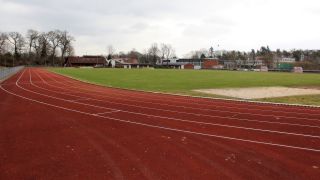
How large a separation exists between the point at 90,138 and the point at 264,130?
16.6 feet

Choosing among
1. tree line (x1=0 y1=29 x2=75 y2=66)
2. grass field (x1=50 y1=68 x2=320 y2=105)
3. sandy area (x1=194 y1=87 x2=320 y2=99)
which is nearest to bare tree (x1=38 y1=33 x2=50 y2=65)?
tree line (x1=0 y1=29 x2=75 y2=66)

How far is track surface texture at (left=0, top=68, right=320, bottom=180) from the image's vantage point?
745 cm

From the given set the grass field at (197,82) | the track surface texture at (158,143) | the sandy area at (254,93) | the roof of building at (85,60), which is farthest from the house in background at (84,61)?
the track surface texture at (158,143)

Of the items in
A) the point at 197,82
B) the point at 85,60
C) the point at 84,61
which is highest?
the point at 85,60

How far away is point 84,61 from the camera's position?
153250 millimetres

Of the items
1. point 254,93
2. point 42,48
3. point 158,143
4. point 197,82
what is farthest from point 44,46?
point 158,143

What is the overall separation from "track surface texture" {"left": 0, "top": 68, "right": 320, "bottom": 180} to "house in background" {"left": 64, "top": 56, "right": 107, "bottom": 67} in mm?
133092

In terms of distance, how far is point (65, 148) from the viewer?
9.31 meters

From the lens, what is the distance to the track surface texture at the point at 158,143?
7.45 meters

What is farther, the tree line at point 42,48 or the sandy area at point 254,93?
the tree line at point 42,48

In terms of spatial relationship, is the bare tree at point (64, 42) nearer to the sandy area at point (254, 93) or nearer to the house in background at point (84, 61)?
the house in background at point (84, 61)

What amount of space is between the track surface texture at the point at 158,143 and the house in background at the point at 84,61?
13309cm

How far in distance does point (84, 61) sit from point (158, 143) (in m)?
147

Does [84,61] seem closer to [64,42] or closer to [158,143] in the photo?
[64,42]
